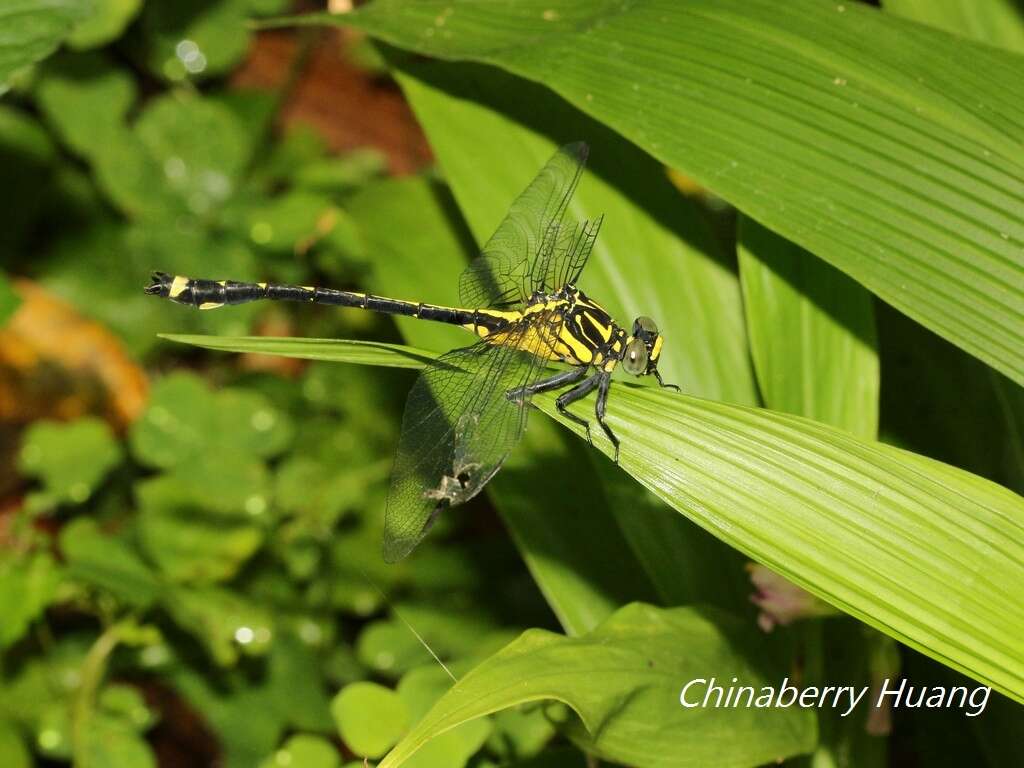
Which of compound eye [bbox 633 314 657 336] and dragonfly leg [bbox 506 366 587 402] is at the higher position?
compound eye [bbox 633 314 657 336]

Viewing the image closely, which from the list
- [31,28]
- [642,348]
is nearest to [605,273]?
[642,348]

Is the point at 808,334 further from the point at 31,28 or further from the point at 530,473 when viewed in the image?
the point at 31,28

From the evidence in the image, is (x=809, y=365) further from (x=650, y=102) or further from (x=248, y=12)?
(x=248, y=12)

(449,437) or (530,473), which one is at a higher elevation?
(449,437)

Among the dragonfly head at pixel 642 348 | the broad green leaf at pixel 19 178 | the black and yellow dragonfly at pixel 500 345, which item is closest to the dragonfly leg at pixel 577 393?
the black and yellow dragonfly at pixel 500 345

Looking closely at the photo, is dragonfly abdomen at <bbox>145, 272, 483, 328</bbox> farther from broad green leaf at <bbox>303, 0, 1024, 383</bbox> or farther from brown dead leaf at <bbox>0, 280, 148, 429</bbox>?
brown dead leaf at <bbox>0, 280, 148, 429</bbox>

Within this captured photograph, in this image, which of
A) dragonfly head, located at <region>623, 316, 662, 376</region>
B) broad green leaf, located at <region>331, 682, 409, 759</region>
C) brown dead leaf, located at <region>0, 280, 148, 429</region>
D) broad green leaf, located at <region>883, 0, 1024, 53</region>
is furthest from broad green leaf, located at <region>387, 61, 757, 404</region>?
brown dead leaf, located at <region>0, 280, 148, 429</region>

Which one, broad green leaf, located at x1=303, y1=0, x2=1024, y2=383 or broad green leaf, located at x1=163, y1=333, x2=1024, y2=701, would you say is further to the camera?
broad green leaf, located at x1=303, y1=0, x2=1024, y2=383

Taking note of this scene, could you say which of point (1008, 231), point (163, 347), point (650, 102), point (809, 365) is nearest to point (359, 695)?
point (809, 365)
